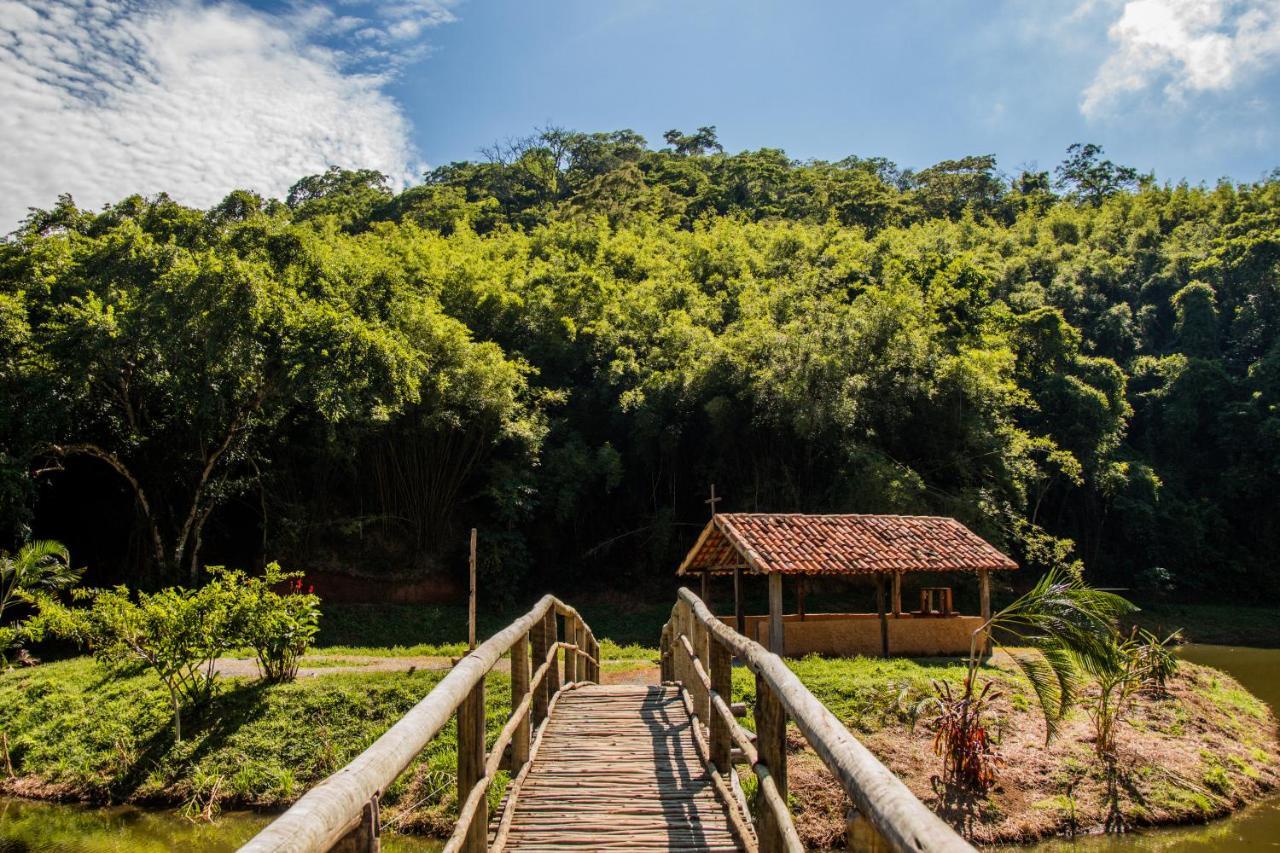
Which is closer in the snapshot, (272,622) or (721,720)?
(721,720)

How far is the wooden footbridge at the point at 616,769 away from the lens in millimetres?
1618

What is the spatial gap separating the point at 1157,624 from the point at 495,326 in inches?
739

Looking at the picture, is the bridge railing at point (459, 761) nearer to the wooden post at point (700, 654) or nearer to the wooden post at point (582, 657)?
the wooden post at point (700, 654)

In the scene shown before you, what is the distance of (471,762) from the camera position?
2881 millimetres

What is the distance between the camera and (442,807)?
972cm

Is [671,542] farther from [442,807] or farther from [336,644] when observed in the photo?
[442,807]

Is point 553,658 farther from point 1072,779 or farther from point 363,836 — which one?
point 1072,779

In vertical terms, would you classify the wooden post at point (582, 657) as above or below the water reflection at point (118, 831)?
above

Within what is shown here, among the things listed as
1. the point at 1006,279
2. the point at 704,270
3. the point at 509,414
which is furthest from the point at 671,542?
the point at 1006,279

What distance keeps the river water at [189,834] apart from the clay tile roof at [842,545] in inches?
208

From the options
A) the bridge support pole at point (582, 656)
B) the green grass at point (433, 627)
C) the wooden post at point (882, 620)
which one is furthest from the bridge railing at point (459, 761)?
the green grass at point (433, 627)

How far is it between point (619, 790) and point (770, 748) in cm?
156

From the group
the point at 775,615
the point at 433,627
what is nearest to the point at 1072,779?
the point at 775,615

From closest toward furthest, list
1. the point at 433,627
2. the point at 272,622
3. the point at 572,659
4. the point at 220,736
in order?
the point at 572,659 < the point at 220,736 < the point at 272,622 < the point at 433,627
